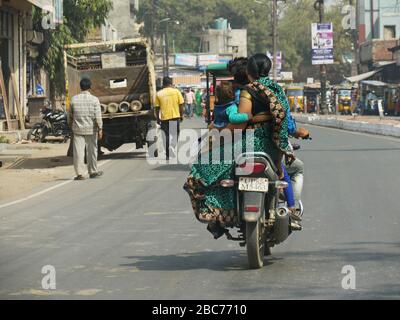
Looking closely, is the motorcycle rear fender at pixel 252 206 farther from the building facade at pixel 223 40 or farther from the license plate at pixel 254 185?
the building facade at pixel 223 40

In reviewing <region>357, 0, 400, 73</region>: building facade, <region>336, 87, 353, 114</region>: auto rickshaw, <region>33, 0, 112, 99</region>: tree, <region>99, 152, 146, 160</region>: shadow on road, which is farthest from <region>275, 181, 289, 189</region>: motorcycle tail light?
<region>357, 0, 400, 73</region>: building facade

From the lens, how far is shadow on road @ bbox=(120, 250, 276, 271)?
8.62 meters

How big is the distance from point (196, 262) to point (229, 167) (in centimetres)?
107

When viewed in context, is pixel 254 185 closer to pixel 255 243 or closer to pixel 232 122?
pixel 255 243

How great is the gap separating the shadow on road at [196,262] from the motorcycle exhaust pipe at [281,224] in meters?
0.30

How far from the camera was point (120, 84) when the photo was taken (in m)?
23.9

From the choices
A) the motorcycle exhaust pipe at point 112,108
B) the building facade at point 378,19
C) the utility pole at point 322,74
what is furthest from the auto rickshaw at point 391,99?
the motorcycle exhaust pipe at point 112,108

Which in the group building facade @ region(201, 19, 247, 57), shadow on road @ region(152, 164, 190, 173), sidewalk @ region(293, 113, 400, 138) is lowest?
sidewalk @ region(293, 113, 400, 138)

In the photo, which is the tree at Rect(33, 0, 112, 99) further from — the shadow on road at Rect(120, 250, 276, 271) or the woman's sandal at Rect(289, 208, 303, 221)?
the woman's sandal at Rect(289, 208, 303, 221)

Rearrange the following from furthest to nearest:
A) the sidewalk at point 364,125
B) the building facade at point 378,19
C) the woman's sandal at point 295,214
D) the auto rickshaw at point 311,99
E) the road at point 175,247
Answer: the building facade at point 378,19
the auto rickshaw at point 311,99
the sidewalk at point 364,125
the woman's sandal at point 295,214
the road at point 175,247

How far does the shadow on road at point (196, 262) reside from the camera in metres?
8.62

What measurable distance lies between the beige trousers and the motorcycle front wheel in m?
11.3

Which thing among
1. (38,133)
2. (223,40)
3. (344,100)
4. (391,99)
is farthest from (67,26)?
(223,40)

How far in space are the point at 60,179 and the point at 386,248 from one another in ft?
32.7
